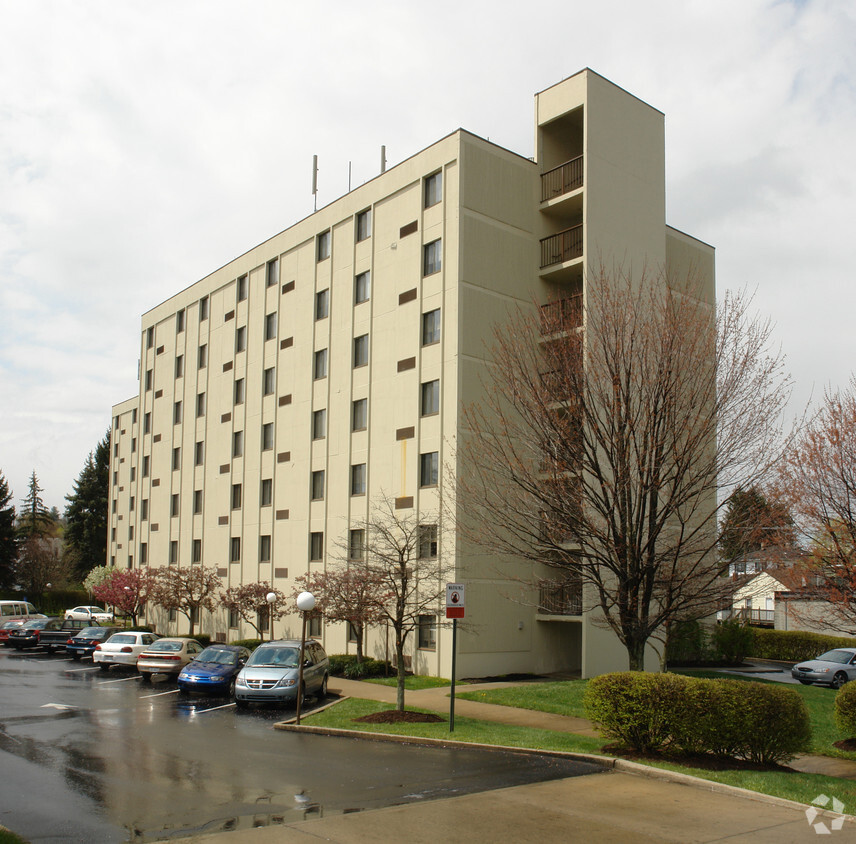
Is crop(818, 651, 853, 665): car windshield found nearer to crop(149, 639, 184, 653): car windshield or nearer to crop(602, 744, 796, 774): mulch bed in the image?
crop(602, 744, 796, 774): mulch bed

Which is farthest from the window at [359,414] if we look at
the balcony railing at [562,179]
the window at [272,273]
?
the balcony railing at [562,179]

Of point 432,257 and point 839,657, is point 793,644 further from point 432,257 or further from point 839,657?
point 432,257

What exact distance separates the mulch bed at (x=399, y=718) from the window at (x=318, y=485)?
55.9ft

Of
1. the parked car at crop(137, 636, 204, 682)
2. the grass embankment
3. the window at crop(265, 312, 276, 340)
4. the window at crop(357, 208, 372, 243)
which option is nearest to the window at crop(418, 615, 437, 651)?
the grass embankment

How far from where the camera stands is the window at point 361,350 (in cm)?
3262

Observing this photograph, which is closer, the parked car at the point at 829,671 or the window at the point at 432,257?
the window at the point at 432,257

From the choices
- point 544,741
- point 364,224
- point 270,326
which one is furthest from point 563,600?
point 270,326

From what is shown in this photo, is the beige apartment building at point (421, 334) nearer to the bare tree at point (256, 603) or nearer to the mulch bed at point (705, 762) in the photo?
the bare tree at point (256, 603)

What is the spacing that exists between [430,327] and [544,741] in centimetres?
1727

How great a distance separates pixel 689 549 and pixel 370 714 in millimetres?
7647

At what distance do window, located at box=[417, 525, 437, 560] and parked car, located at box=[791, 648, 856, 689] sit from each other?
1398cm

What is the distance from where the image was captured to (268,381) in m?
39.0

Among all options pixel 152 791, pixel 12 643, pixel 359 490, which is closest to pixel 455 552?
pixel 359 490

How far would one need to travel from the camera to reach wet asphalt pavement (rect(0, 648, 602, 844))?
9969 millimetres
